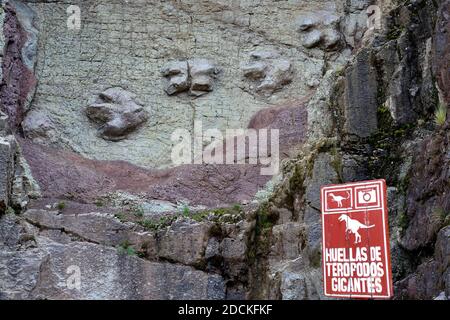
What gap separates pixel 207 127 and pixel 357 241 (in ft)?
36.3

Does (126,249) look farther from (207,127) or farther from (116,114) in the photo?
(207,127)

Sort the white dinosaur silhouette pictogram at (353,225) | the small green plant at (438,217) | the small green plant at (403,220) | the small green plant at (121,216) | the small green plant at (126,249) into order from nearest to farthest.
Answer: the white dinosaur silhouette pictogram at (353,225)
the small green plant at (438,217)
the small green plant at (403,220)
the small green plant at (126,249)
the small green plant at (121,216)

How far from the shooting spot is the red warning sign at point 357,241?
24.2 ft

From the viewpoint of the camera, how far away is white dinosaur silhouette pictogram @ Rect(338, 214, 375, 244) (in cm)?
748

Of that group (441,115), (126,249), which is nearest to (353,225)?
(441,115)

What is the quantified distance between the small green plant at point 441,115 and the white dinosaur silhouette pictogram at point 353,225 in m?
2.70

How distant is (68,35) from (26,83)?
2333 mm

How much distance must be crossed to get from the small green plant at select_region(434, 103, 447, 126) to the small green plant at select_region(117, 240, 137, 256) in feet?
18.2

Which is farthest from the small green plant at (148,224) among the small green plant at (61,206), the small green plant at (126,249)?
the small green plant at (61,206)

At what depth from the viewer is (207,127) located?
1833cm

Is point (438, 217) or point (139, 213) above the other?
point (139, 213)

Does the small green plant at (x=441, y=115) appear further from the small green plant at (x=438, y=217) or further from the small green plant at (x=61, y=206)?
the small green plant at (x=61, y=206)

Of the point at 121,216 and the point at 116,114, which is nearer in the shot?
the point at 121,216

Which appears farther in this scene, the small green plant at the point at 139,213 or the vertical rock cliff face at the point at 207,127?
the small green plant at the point at 139,213
